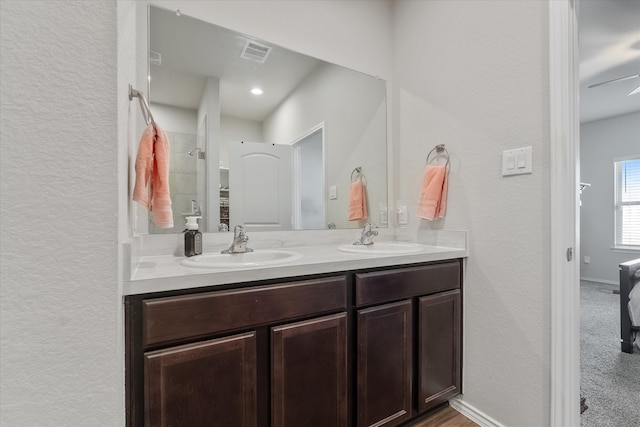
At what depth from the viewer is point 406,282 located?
51.2 inches

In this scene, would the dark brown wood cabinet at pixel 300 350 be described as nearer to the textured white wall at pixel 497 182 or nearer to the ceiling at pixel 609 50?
the textured white wall at pixel 497 182

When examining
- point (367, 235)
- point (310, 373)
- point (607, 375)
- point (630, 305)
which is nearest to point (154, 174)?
point (310, 373)

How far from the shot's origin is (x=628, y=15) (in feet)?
7.01

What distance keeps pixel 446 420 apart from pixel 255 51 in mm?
2137

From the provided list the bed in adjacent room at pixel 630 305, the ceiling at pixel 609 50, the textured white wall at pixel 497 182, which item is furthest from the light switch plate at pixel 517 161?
the bed in adjacent room at pixel 630 305

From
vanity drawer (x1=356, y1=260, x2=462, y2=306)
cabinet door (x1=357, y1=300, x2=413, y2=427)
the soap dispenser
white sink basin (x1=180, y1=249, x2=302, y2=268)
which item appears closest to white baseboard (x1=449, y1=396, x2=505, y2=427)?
cabinet door (x1=357, y1=300, x2=413, y2=427)

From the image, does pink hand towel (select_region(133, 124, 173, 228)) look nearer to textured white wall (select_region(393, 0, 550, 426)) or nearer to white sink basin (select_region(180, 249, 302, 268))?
white sink basin (select_region(180, 249, 302, 268))

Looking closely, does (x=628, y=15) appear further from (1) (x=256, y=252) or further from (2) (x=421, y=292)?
(1) (x=256, y=252)

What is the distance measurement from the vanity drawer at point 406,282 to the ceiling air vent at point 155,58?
Answer: 1.30m

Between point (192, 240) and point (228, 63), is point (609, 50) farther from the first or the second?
point (192, 240)

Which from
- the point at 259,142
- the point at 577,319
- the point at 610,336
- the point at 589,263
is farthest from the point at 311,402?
the point at 589,263

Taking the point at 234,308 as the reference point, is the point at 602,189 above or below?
above

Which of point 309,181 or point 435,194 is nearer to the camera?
point 435,194

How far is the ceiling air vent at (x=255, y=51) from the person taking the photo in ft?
5.00
